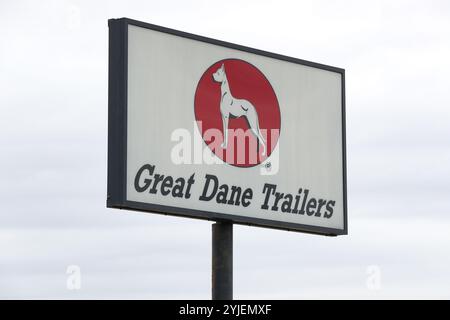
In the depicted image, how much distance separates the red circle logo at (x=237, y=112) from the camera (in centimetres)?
1877

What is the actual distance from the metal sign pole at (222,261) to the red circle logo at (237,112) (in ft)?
3.14

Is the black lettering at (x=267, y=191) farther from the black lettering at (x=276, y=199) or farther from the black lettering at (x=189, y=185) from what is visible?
the black lettering at (x=189, y=185)

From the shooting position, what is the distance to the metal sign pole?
18750mm

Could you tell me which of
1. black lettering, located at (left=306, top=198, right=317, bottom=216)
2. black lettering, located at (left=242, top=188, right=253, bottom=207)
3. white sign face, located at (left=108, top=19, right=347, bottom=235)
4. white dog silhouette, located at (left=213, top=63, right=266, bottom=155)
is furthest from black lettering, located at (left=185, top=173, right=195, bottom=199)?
black lettering, located at (left=306, top=198, right=317, bottom=216)

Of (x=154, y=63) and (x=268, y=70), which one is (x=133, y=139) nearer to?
(x=154, y=63)

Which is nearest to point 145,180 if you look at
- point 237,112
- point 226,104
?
point 226,104

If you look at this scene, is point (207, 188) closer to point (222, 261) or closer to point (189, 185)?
point (189, 185)

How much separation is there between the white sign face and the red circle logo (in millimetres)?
15

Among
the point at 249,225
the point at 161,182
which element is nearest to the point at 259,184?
the point at 249,225

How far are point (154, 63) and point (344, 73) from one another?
12.6ft

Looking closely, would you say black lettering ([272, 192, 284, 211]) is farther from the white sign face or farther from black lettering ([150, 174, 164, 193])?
black lettering ([150, 174, 164, 193])

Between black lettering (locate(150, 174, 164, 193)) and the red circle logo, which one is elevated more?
the red circle logo

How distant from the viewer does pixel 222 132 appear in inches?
742

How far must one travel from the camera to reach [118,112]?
17781 mm
